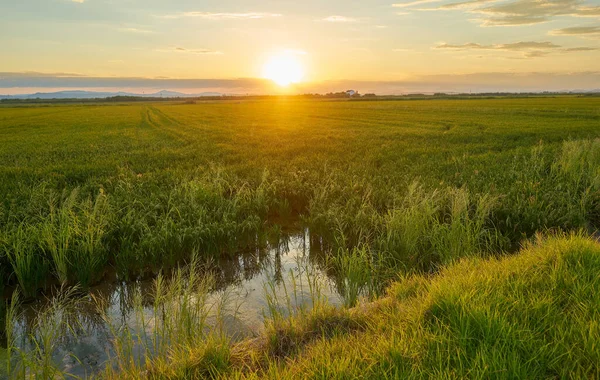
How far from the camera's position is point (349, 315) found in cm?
413

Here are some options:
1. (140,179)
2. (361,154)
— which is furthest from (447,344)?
(361,154)

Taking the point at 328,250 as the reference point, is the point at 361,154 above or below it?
above

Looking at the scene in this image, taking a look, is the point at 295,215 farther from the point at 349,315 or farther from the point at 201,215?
the point at 349,315

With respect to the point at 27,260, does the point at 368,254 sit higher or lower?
lower

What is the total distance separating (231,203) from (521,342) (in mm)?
6166

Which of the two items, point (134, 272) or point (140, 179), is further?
point (140, 179)

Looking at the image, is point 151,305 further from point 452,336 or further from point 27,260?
point 452,336

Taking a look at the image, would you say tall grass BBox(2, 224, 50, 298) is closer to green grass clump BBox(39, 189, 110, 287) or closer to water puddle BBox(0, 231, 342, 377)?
green grass clump BBox(39, 189, 110, 287)

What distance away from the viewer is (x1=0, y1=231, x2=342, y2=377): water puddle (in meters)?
4.39

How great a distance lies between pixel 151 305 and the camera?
18.4 ft

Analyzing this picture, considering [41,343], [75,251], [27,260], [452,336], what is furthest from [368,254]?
[27,260]

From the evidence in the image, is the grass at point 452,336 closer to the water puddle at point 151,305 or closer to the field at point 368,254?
the field at point 368,254

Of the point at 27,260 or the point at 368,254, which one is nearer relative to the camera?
Answer: the point at 27,260

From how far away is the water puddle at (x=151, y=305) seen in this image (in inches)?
173
